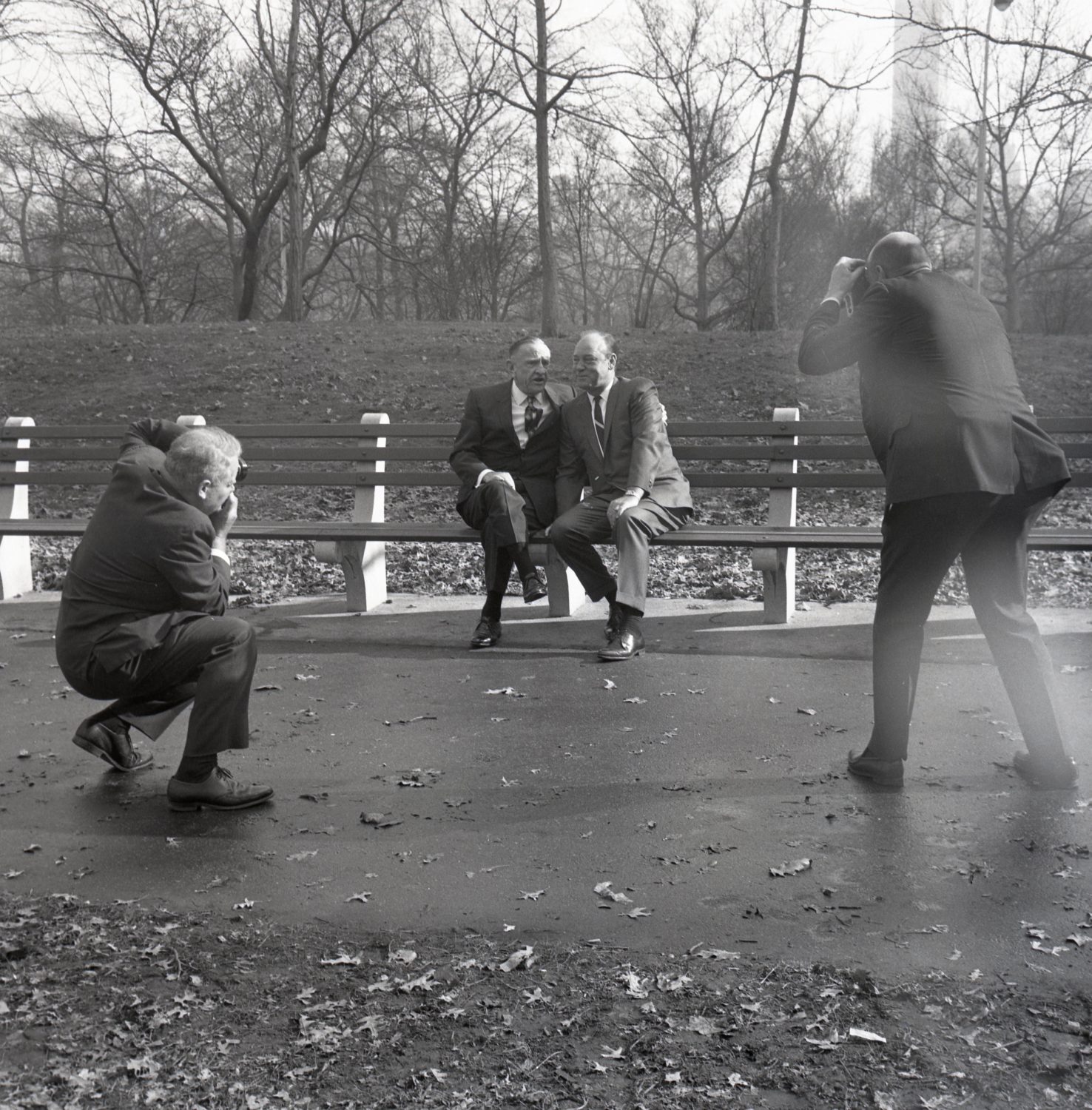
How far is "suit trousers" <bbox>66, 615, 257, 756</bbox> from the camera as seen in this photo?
435cm

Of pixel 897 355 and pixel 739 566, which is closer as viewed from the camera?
pixel 897 355

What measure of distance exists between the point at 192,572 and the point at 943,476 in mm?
2508

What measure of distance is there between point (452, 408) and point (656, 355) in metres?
3.30

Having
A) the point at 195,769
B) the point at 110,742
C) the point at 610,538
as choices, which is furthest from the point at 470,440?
the point at 195,769

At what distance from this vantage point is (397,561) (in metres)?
9.37

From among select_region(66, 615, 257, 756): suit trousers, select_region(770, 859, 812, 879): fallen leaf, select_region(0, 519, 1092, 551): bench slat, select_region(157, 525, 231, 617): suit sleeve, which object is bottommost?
select_region(770, 859, 812, 879): fallen leaf

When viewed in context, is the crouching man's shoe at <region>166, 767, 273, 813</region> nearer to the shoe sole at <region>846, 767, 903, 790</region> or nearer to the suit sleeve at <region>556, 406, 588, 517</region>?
the shoe sole at <region>846, 767, 903, 790</region>

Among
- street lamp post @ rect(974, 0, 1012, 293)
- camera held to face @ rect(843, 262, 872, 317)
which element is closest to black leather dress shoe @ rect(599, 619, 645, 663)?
camera held to face @ rect(843, 262, 872, 317)

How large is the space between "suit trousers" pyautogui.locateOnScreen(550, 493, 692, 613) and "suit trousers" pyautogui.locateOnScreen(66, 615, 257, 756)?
2648mm

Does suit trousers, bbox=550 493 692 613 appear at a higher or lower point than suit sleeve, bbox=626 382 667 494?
lower

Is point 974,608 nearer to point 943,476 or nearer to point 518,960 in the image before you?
point 943,476

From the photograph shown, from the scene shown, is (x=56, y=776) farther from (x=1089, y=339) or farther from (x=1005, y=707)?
(x=1089, y=339)

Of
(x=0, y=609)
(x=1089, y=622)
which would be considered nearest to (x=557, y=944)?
(x=1089, y=622)

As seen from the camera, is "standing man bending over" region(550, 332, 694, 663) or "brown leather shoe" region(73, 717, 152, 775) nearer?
"brown leather shoe" region(73, 717, 152, 775)
